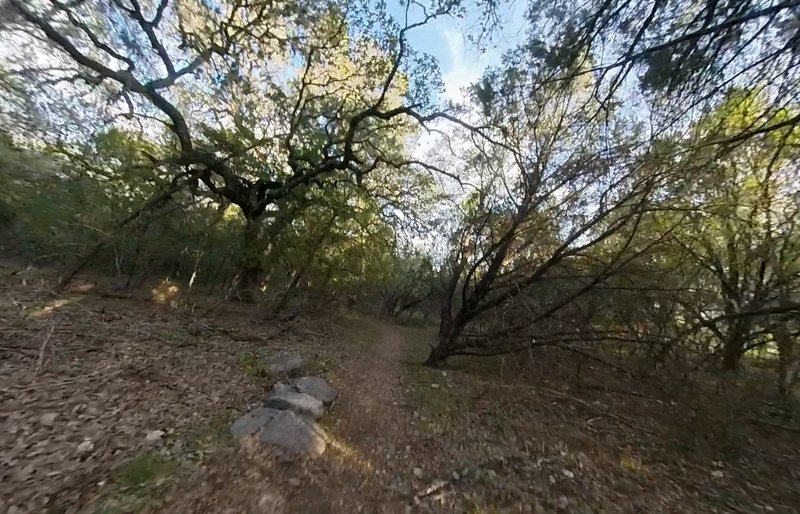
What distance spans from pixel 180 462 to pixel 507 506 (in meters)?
2.85

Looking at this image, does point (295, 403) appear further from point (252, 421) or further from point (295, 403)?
point (252, 421)

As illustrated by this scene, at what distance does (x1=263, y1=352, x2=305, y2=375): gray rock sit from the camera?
5.42 m

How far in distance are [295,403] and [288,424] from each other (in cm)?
51

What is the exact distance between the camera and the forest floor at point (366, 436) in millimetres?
2570

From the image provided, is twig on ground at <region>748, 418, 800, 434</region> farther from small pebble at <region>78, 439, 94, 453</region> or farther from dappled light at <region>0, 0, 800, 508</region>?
small pebble at <region>78, 439, 94, 453</region>

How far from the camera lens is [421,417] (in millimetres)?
4688

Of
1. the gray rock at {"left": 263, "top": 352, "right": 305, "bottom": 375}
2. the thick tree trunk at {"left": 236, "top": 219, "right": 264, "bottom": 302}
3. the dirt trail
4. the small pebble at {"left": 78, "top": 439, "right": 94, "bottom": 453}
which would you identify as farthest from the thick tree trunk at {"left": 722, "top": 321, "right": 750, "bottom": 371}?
the thick tree trunk at {"left": 236, "top": 219, "right": 264, "bottom": 302}

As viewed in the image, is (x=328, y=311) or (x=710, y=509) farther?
(x=328, y=311)

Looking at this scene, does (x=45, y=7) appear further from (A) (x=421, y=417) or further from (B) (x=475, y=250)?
(A) (x=421, y=417)

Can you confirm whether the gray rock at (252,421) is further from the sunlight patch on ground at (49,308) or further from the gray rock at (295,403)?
the sunlight patch on ground at (49,308)

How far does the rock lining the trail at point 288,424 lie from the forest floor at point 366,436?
144 mm

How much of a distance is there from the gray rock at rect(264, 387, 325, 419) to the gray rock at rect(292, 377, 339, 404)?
0.26 m

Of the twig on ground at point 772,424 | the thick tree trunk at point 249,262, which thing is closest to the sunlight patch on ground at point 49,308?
the thick tree trunk at point 249,262

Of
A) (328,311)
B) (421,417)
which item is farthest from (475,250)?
(328,311)
